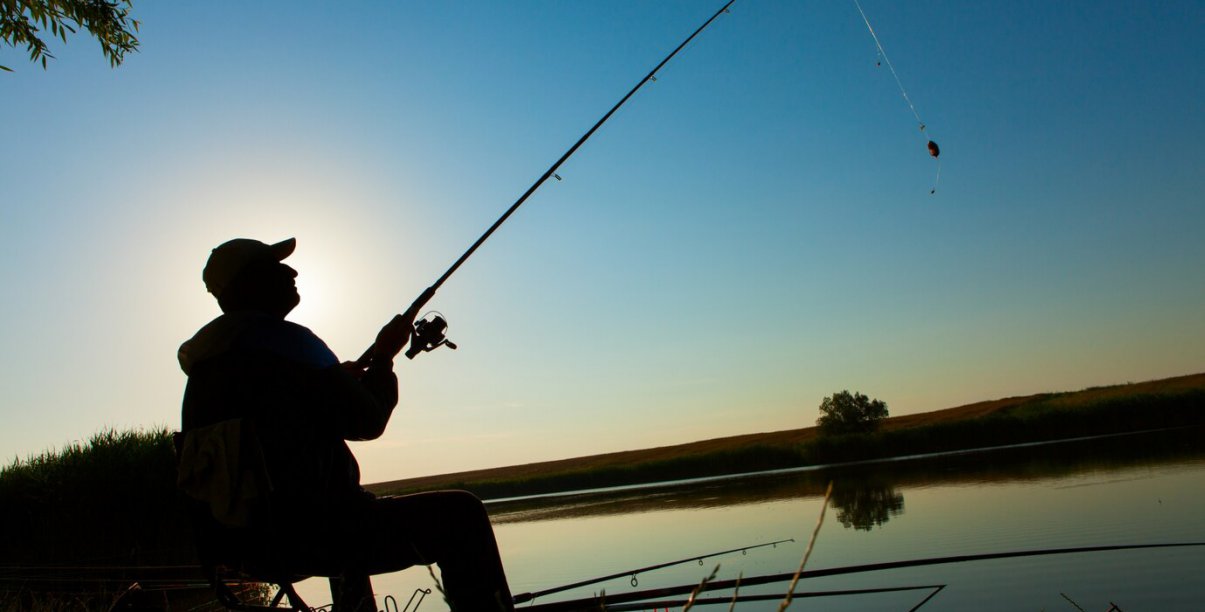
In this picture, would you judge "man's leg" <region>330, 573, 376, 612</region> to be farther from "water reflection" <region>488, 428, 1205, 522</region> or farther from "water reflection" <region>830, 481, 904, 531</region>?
"water reflection" <region>488, 428, 1205, 522</region>

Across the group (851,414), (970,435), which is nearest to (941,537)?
(970,435)

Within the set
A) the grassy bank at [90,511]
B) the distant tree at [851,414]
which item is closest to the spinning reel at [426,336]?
the grassy bank at [90,511]

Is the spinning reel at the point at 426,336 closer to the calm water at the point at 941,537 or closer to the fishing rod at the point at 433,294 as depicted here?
the fishing rod at the point at 433,294

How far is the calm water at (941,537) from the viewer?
761 cm

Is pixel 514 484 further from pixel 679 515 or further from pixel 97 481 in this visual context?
pixel 97 481

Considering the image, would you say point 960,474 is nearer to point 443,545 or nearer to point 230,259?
point 443,545

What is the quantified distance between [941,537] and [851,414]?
42740 millimetres

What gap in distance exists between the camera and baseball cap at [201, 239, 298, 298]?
2564 millimetres

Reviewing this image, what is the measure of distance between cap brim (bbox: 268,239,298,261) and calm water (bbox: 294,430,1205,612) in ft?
12.9

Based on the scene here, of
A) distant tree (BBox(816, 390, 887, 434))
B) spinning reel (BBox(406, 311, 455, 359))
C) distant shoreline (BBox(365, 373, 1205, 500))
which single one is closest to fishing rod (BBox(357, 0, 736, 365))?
spinning reel (BBox(406, 311, 455, 359))

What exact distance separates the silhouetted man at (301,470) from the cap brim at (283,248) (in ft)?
0.73

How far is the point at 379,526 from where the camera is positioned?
2.32 metres

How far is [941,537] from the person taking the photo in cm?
1116

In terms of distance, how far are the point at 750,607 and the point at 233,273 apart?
21.4 feet
